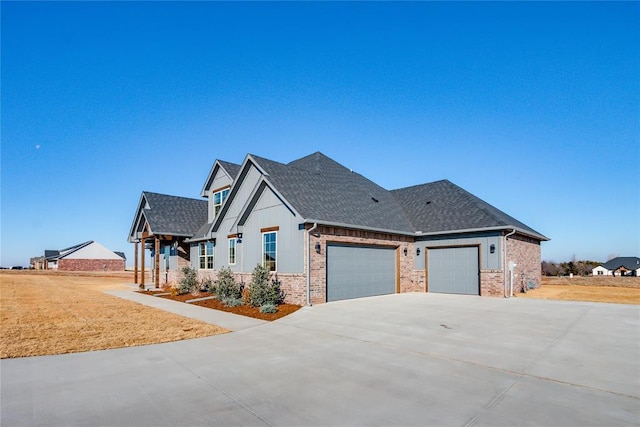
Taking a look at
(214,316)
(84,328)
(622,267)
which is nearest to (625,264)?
(622,267)

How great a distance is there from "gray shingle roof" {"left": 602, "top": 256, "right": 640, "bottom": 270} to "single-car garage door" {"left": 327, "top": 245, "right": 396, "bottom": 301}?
62834mm

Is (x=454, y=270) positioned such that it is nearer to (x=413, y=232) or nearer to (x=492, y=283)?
(x=492, y=283)

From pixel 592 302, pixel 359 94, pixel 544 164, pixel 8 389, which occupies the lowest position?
pixel 592 302

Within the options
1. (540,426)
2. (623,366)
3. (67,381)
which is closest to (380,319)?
(623,366)

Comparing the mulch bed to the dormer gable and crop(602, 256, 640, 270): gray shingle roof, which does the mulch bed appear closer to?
the dormer gable

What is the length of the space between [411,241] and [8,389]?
58.2 ft

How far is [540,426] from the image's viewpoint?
159 inches

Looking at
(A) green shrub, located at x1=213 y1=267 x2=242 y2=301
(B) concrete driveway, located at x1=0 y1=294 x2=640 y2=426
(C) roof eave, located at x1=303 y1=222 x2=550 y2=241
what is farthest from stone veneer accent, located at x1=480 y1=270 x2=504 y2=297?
(A) green shrub, located at x1=213 y1=267 x2=242 y2=301

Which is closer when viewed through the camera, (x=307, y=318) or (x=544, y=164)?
(x=307, y=318)

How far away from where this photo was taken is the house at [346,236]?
1475 centimetres

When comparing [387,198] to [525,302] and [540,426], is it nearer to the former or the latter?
[525,302]

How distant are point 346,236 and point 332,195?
2.54 meters

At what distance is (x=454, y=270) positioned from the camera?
18.4 metres

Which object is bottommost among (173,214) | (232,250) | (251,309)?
(251,309)
